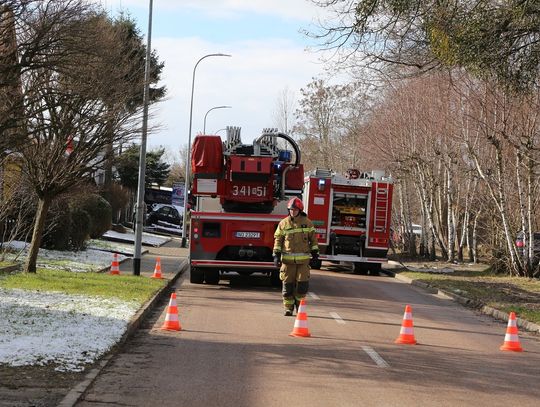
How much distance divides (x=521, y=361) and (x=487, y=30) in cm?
682

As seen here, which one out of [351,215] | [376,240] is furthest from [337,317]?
[351,215]

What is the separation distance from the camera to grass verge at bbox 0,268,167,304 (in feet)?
50.4

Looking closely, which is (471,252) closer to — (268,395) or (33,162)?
(33,162)

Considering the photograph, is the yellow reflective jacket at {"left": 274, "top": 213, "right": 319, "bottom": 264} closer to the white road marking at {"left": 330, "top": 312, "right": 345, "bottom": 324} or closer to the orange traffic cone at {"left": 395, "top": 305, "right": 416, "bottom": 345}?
the white road marking at {"left": 330, "top": 312, "right": 345, "bottom": 324}

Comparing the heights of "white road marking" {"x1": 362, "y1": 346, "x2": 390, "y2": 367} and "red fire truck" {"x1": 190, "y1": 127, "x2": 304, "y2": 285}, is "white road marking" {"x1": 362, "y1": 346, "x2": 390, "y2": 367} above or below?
below

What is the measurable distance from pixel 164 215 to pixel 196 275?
44287 mm

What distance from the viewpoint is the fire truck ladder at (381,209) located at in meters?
27.2

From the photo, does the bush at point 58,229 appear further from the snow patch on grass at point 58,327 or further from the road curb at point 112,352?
the snow patch on grass at point 58,327

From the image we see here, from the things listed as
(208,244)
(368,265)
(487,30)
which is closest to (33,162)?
(208,244)

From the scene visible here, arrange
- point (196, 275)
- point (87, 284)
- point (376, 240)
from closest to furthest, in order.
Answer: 1. point (87, 284)
2. point (196, 275)
3. point (376, 240)

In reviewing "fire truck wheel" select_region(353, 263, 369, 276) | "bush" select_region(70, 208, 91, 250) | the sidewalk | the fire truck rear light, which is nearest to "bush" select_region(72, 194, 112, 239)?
the sidewalk

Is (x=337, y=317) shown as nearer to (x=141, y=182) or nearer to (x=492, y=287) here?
(x=141, y=182)

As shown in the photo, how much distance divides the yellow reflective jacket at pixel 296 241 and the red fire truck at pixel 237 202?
511 centimetres

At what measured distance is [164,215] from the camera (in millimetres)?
64125
